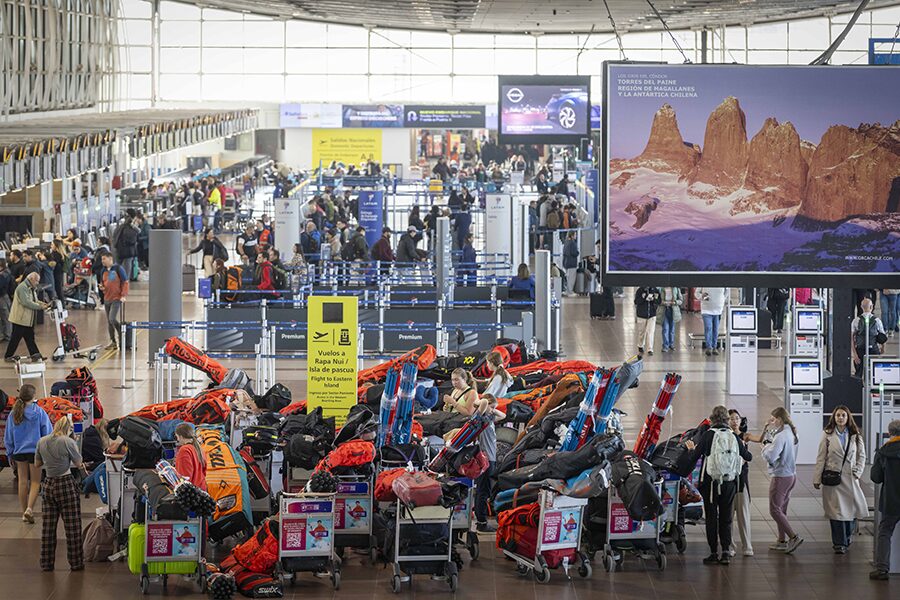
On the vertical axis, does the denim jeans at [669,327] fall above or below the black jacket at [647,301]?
below

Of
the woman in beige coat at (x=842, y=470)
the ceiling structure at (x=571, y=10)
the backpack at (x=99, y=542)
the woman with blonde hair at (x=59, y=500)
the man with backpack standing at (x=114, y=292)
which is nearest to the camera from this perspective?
the woman with blonde hair at (x=59, y=500)

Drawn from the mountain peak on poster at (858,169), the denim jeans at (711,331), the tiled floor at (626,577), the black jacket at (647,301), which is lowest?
the tiled floor at (626,577)

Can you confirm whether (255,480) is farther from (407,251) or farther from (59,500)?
(407,251)

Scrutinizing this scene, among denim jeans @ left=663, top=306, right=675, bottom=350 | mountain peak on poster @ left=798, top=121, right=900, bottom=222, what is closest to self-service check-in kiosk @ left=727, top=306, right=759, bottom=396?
denim jeans @ left=663, top=306, right=675, bottom=350

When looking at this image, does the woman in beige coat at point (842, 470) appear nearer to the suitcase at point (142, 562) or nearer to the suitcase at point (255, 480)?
the suitcase at point (255, 480)

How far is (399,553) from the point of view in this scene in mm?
10922

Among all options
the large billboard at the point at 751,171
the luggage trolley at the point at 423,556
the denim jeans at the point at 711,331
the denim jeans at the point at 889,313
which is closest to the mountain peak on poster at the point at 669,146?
the large billboard at the point at 751,171

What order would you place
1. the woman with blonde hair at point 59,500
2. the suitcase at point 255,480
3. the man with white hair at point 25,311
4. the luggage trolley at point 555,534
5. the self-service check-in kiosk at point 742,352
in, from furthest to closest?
the man with white hair at point 25,311, the self-service check-in kiosk at point 742,352, the suitcase at point 255,480, the woman with blonde hair at point 59,500, the luggage trolley at point 555,534

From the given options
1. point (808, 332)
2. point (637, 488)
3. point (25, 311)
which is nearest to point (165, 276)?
point (25, 311)

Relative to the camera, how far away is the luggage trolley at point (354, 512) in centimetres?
1130

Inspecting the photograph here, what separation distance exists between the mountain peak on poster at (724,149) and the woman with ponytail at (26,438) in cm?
575

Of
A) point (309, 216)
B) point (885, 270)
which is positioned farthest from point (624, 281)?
point (309, 216)

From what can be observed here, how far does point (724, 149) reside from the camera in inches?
495

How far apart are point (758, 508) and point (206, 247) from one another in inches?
613
